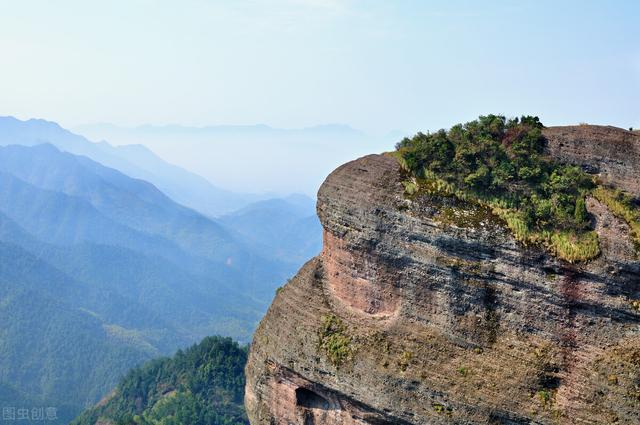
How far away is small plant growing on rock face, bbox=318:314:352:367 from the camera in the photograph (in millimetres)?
20562

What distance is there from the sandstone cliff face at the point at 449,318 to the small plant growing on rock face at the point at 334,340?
0.18 feet

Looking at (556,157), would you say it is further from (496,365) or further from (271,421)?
(271,421)

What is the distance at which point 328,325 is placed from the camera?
69.8 feet

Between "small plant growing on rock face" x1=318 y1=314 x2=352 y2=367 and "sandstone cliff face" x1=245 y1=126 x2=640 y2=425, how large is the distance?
54 millimetres

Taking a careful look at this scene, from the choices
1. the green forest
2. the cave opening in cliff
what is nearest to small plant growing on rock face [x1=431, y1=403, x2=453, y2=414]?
the cave opening in cliff

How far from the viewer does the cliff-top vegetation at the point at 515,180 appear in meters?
17.5

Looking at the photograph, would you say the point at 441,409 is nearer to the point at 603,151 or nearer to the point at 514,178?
the point at 514,178

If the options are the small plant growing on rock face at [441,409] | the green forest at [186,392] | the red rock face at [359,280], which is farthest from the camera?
the green forest at [186,392]

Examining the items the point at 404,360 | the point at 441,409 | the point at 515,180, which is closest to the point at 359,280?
the point at 404,360

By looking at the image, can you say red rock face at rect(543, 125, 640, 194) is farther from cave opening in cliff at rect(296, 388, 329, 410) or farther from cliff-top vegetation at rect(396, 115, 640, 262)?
cave opening in cliff at rect(296, 388, 329, 410)

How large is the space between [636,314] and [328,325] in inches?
421

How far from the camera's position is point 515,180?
63.9 feet

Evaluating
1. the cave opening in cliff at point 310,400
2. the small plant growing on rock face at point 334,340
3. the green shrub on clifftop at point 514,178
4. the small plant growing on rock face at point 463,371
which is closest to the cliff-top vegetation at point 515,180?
the green shrub on clifftop at point 514,178

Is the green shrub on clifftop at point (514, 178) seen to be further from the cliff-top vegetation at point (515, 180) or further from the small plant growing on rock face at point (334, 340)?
the small plant growing on rock face at point (334, 340)
